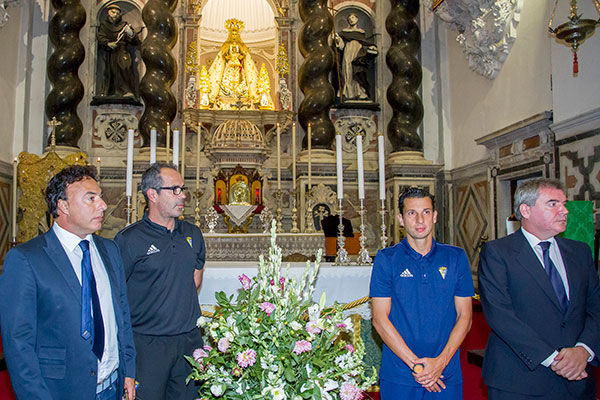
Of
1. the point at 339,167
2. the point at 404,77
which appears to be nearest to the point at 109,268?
the point at 339,167

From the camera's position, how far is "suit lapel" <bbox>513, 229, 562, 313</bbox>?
2.69m

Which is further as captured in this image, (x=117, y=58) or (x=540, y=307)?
(x=117, y=58)

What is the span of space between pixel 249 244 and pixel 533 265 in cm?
332

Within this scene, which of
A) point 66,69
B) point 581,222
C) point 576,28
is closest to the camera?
point 581,222

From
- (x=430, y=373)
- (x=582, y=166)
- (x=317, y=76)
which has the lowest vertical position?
(x=430, y=373)

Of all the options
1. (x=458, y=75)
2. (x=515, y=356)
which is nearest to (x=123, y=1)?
(x=458, y=75)

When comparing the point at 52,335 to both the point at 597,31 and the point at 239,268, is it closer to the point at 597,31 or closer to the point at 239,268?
the point at 239,268

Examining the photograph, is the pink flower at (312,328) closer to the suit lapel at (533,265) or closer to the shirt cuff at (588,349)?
the suit lapel at (533,265)

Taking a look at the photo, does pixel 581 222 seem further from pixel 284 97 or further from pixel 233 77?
pixel 233 77

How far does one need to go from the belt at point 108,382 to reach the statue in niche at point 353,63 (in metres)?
8.31

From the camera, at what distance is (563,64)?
20.9 feet

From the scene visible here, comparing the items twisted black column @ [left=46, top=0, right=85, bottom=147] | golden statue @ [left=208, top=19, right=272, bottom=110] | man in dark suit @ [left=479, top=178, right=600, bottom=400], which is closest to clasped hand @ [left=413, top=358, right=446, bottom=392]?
man in dark suit @ [left=479, top=178, right=600, bottom=400]

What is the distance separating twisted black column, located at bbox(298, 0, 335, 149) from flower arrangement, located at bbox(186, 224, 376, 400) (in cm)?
773

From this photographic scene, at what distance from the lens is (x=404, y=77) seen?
32.0 feet
